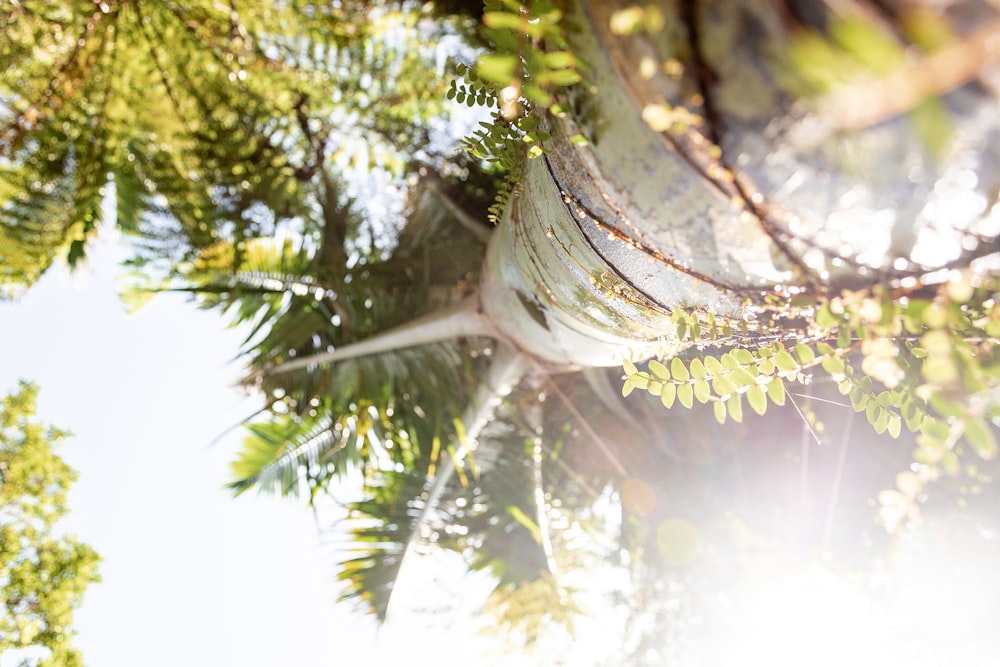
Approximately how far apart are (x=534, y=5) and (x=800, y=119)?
30 centimetres

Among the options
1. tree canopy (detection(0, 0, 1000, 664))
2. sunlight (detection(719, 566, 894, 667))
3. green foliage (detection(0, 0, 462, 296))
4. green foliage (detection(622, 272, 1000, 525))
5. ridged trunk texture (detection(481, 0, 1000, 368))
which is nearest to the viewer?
ridged trunk texture (detection(481, 0, 1000, 368))

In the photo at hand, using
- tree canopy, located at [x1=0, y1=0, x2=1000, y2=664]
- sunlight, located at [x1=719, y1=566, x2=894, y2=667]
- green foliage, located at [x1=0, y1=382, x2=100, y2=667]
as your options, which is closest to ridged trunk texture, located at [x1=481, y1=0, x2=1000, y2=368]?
tree canopy, located at [x1=0, y1=0, x2=1000, y2=664]

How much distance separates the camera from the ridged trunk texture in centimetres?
50

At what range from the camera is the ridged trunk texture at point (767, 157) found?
50 centimetres

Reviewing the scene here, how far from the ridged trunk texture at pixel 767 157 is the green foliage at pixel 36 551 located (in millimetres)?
8219

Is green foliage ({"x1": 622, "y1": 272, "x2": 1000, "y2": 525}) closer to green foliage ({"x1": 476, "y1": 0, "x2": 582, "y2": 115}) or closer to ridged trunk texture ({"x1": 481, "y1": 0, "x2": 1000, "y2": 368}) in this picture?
ridged trunk texture ({"x1": 481, "y1": 0, "x2": 1000, "y2": 368})

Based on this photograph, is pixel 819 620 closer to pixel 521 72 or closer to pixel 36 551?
pixel 521 72

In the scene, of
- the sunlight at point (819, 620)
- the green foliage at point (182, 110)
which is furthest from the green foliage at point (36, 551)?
the sunlight at point (819, 620)

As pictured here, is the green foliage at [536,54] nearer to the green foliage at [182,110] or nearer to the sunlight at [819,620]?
the green foliage at [182,110]

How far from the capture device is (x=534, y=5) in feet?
2.05

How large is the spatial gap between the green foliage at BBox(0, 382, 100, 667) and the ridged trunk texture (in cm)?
822

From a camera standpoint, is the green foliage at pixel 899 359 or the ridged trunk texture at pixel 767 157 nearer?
the ridged trunk texture at pixel 767 157

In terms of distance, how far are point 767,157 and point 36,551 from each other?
8.75 meters

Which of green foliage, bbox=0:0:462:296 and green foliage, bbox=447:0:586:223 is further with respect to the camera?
green foliage, bbox=0:0:462:296
